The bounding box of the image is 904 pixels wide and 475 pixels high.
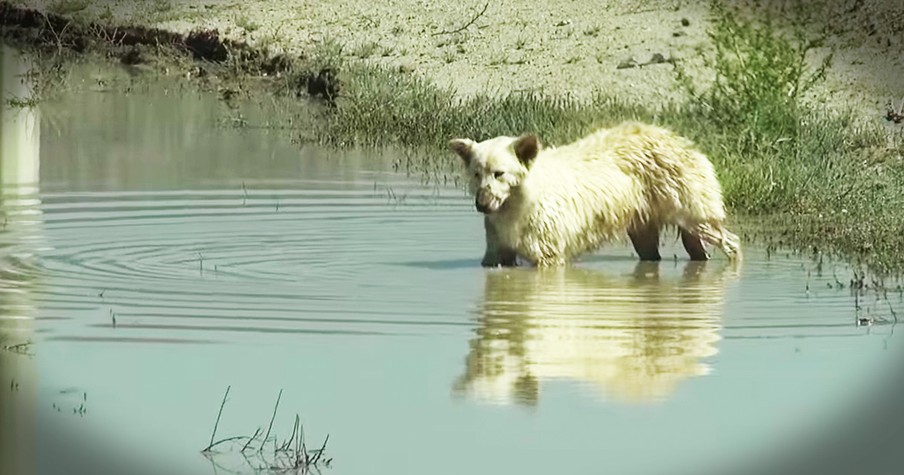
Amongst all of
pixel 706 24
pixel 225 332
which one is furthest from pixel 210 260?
pixel 706 24

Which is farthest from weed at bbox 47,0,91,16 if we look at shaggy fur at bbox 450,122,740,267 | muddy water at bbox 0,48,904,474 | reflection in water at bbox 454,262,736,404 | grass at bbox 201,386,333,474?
grass at bbox 201,386,333,474

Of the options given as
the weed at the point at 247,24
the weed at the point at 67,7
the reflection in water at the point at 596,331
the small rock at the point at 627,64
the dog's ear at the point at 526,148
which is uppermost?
the weed at the point at 67,7

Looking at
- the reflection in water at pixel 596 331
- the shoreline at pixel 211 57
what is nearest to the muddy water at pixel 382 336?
the reflection in water at pixel 596 331

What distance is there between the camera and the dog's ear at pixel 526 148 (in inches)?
351

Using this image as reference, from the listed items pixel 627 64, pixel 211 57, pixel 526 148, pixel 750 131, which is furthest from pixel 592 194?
pixel 211 57

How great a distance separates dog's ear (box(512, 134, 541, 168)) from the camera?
8.91 metres

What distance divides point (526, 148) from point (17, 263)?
2.24 m

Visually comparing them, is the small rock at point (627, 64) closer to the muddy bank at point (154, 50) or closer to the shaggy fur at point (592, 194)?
the muddy bank at point (154, 50)

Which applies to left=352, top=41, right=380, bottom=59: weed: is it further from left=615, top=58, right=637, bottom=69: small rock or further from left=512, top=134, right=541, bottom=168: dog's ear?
left=512, top=134, right=541, bottom=168: dog's ear

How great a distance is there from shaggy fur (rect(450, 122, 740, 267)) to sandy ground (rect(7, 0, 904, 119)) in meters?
5.73

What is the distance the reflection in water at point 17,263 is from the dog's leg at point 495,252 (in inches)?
78.0

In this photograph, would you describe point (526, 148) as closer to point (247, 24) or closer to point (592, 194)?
point (592, 194)

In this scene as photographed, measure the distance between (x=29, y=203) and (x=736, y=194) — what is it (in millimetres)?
3804

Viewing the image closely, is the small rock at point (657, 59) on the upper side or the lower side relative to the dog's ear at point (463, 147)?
upper
